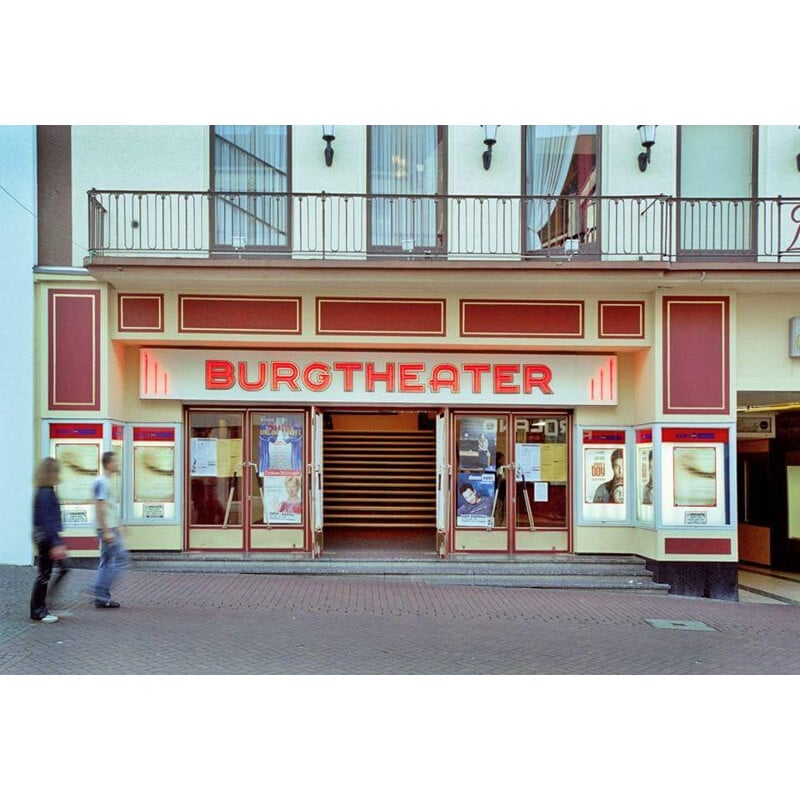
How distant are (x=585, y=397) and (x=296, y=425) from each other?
453 centimetres

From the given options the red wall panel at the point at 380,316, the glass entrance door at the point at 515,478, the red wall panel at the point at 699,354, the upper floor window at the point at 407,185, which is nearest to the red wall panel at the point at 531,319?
the red wall panel at the point at 380,316

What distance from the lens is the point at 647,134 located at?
11781mm

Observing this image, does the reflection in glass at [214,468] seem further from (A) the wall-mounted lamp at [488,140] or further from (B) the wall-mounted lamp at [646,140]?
(B) the wall-mounted lamp at [646,140]

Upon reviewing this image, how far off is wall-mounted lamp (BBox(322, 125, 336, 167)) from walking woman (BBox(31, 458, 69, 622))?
620 cm

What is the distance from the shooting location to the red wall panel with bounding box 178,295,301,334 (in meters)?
11.5

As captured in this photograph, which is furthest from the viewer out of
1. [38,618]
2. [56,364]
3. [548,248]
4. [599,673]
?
[548,248]

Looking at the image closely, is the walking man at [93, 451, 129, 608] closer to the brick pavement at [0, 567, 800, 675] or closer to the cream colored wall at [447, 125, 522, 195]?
the brick pavement at [0, 567, 800, 675]

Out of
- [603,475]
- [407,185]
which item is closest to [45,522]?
[407,185]

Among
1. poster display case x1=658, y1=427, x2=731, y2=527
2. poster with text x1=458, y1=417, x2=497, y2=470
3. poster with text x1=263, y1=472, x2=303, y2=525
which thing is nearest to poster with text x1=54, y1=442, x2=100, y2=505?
poster with text x1=263, y1=472, x2=303, y2=525

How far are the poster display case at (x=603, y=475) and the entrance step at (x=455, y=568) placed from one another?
2.37ft

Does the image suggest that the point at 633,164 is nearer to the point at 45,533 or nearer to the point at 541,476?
the point at 541,476

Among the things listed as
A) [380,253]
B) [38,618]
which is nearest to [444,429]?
[380,253]

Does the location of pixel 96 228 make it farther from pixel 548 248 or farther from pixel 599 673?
pixel 599 673

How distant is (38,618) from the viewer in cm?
813
